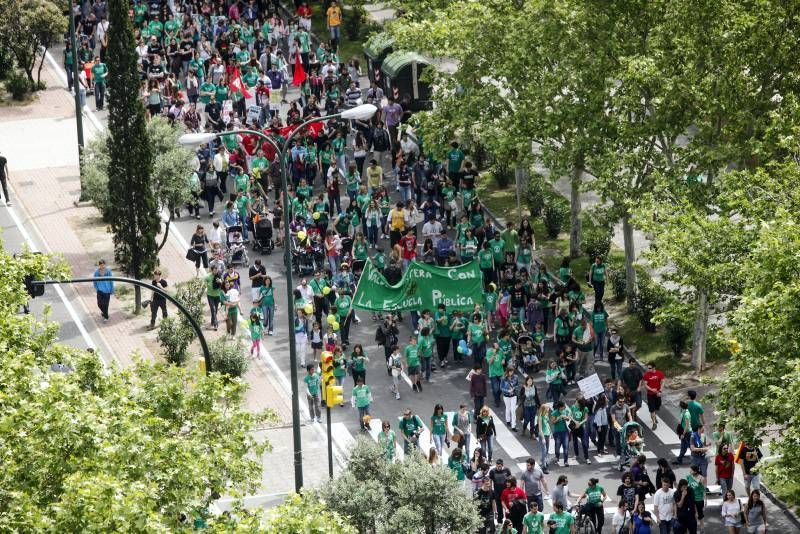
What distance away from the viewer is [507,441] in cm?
3641

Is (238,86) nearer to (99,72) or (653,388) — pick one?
(99,72)

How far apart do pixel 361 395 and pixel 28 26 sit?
24.1m

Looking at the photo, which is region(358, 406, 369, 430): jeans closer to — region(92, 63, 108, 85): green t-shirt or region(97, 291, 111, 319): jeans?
region(97, 291, 111, 319): jeans

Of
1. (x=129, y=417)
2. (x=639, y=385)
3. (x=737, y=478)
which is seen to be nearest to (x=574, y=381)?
(x=639, y=385)

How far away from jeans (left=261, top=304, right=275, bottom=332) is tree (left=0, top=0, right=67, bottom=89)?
718 inches

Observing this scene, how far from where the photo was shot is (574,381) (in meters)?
38.5

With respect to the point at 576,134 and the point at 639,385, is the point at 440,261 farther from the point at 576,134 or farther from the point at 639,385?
the point at 639,385

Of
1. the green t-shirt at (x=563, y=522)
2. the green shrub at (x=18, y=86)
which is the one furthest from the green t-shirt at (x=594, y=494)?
the green shrub at (x=18, y=86)

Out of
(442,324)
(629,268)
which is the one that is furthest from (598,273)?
(442,324)

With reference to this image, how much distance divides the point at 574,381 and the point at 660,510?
7207 millimetres

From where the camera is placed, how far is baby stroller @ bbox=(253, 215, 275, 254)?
45.0 metres

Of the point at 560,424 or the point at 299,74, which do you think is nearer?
the point at 560,424

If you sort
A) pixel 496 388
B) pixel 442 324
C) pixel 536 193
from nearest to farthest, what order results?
pixel 496 388 → pixel 442 324 → pixel 536 193

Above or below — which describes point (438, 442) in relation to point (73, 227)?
below
